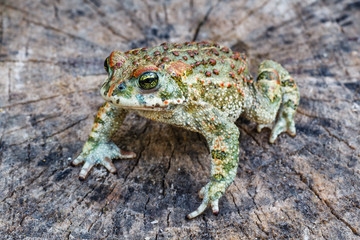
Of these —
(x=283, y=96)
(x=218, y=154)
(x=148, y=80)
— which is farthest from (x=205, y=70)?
(x=283, y=96)

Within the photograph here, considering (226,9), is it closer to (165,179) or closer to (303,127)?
(303,127)

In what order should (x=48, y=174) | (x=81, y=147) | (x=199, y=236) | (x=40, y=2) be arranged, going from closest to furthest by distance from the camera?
(x=199, y=236) < (x=48, y=174) < (x=81, y=147) < (x=40, y=2)

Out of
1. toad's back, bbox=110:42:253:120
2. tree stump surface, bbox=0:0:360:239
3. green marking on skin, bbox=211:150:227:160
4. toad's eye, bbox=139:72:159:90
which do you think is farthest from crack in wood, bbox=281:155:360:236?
toad's eye, bbox=139:72:159:90

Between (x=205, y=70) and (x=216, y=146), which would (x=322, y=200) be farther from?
(x=205, y=70)

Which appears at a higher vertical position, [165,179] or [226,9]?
[226,9]

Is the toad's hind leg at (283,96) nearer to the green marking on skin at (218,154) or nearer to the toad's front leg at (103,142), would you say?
the green marking on skin at (218,154)

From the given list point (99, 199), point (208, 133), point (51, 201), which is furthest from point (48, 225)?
point (208, 133)
